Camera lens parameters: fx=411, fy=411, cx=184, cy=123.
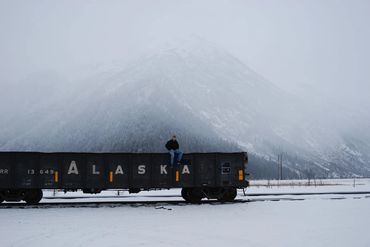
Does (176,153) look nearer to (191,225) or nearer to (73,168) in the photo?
(73,168)

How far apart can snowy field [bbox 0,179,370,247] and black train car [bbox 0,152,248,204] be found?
151 cm

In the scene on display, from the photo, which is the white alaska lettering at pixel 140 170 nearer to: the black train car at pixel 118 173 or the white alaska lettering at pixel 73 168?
the black train car at pixel 118 173

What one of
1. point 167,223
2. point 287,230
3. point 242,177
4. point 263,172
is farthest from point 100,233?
point 263,172

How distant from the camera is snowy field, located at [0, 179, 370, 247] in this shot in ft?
37.7

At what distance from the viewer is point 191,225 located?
14.3 m

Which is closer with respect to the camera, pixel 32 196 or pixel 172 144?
pixel 32 196

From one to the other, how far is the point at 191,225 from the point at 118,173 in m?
8.35

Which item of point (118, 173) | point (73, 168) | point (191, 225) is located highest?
point (73, 168)

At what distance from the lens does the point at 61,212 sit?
59.5 ft

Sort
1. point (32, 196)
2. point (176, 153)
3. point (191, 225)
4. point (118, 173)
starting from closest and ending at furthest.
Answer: point (191, 225) → point (32, 196) → point (118, 173) → point (176, 153)

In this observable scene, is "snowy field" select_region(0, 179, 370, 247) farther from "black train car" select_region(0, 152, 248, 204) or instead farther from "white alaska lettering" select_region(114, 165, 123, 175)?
"white alaska lettering" select_region(114, 165, 123, 175)

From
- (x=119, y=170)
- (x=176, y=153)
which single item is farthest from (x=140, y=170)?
(x=176, y=153)

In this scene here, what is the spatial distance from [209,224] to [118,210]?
5.78m

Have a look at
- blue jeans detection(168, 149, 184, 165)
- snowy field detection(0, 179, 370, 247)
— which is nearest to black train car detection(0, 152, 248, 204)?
blue jeans detection(168, 149, 184, 165)
